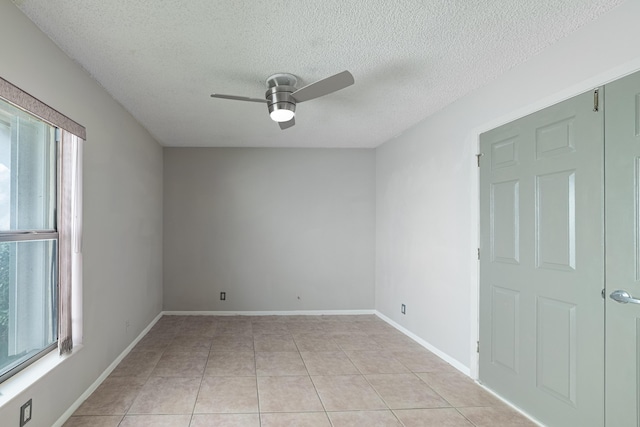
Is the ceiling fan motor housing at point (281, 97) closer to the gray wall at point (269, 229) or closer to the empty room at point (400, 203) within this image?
the empty room at point (400, 203)

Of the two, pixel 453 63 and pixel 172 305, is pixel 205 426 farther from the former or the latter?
pixel 172 305

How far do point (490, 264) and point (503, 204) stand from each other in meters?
0.49

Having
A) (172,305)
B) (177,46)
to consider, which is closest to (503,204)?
(177,46)

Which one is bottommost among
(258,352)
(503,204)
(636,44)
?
(258,352)

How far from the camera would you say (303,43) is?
2414 millimetres

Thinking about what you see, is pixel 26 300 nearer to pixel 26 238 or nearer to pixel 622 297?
pixel 26 238

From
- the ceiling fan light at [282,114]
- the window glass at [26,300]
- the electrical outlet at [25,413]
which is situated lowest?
the electrical outlet at [25,413]

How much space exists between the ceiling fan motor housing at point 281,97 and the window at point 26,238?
1.49m

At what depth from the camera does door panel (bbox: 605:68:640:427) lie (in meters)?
1.91

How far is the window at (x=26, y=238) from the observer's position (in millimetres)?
2076

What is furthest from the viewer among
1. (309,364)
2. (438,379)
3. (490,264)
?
(309,364)

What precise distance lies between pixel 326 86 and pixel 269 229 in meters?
3.27

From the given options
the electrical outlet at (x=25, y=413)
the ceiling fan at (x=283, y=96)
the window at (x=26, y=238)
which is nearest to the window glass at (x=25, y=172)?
the window at (x=26, y=238)

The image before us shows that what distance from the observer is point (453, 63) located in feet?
8.94
